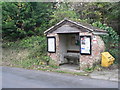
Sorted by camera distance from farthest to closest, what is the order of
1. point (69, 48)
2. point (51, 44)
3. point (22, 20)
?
1. point (22, 20)
2. point (69, 48)
3. point (51, 44)

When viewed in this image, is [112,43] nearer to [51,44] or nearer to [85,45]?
[85,45]

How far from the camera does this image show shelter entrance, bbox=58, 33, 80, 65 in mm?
10617

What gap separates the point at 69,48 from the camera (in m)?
11.4

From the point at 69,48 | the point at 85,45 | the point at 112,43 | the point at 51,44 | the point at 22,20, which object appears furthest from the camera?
the point at 22,20

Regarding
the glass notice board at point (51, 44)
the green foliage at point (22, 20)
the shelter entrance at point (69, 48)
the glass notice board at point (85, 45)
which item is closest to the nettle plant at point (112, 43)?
the glass notice board at point (85, 45)

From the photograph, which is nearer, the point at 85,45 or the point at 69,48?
the point at 85,45

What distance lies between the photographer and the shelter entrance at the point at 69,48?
1062cm

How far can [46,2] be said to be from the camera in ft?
53.4

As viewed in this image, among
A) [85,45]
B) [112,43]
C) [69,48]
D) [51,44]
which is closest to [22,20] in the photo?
[51,44]

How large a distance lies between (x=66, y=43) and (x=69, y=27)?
8.14 feet

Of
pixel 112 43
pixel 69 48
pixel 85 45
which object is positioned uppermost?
pixel 112 43

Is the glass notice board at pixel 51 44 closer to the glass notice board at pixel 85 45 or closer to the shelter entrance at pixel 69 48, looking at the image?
the shelter entrance at pixel 69 48

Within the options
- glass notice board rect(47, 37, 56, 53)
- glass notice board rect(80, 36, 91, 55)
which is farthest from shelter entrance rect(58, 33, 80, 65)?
glass notice board rect(80, 36, 91, 55)

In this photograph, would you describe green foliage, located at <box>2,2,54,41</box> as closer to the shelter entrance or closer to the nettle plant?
the shelter entrance
